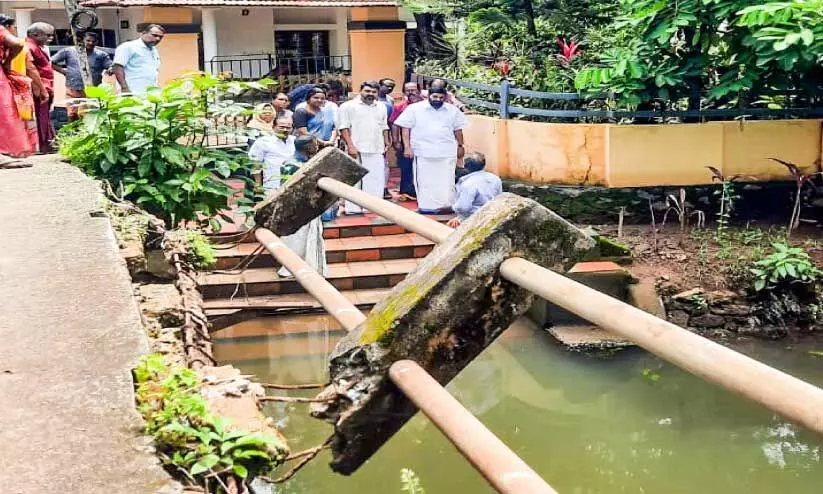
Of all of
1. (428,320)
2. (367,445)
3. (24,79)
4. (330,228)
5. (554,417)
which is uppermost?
(24,79)

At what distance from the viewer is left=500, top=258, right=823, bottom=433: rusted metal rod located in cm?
112

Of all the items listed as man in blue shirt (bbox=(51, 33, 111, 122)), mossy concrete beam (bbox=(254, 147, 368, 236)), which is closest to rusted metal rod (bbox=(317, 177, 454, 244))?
mossy concrete beam (bbox=(254, 147, 368, 236))

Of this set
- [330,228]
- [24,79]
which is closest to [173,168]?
[24,79]

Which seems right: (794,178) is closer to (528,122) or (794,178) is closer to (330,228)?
(528,122)

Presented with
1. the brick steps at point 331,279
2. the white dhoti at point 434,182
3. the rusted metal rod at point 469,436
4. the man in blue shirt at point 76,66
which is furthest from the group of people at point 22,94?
the rusted metal rod at point 469,436

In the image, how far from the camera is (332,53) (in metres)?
16.7

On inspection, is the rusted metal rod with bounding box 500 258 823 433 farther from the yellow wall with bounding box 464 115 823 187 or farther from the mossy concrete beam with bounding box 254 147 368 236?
the yellow wall with bounding box 464 115 823 187

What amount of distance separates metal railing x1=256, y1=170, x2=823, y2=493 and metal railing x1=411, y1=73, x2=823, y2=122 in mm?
7847

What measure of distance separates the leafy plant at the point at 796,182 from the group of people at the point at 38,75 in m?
6.14

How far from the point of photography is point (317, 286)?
2.50 m

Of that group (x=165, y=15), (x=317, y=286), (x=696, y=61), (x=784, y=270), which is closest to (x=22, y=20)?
(x=165, y=15)

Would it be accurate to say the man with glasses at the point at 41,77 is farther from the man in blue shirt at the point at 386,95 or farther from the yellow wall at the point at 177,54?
the yellow wall at the point at 177,54

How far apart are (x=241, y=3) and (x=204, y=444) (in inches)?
513

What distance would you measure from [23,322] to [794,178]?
29.2 ft
